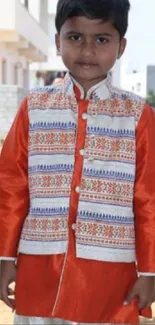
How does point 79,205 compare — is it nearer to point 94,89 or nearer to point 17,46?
point 94,89

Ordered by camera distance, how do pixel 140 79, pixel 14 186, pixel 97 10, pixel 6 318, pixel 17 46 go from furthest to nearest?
pixel 140 79
pixel 17 46
pixel 6 318
pixel 14 186
pixel 97 10

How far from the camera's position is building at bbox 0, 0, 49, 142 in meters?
12.9

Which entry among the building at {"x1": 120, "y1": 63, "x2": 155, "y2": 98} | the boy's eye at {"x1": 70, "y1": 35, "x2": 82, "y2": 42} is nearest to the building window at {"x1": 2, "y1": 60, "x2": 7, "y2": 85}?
the boy's eye at {"x1": 70, "y1": 35, "x2": 82, "y2": 42}

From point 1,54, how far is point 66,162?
1714cm

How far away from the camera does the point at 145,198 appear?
7.57ft

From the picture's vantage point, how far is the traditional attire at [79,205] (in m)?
2.28

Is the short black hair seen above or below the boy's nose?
above

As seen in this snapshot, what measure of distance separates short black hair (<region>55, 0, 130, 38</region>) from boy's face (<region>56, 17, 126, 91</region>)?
0.7 inches

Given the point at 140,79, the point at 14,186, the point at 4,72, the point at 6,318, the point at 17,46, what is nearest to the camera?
the point at 14,186

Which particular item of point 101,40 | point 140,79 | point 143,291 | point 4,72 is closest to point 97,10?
point 101,40

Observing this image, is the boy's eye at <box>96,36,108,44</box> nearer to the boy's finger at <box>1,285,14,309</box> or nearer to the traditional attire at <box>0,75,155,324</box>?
the traditional attire at <box>0,75,155,324</box>

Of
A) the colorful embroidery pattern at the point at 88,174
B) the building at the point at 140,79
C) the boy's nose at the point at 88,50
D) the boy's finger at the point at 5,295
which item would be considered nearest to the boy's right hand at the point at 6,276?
the boy's finger at the point at 5,295

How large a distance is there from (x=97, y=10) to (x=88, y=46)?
111 millimetres

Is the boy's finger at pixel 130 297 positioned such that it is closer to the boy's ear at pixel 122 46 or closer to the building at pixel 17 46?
the boy's ear at pixel 122 46
